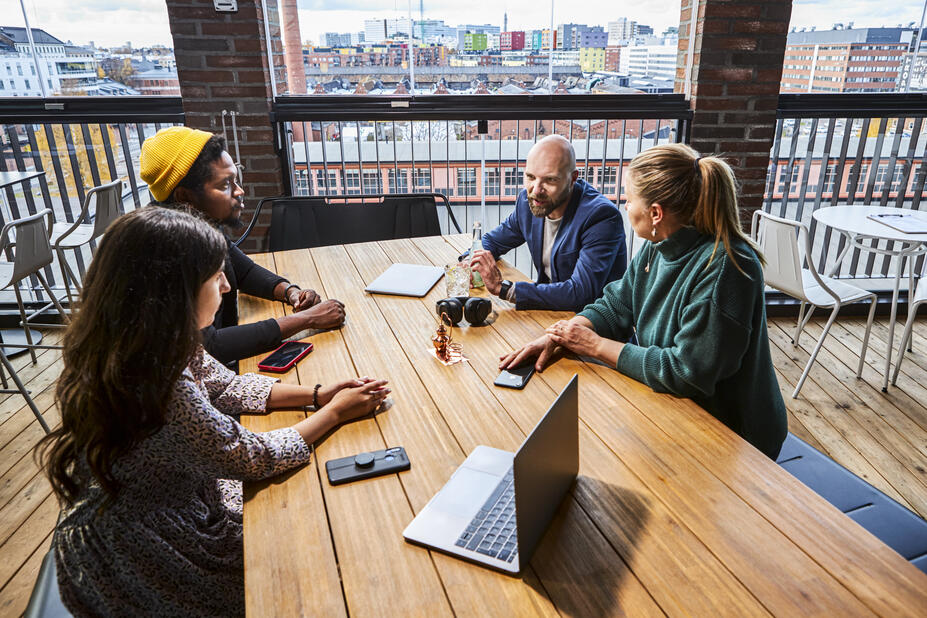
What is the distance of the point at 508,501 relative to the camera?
1087mm

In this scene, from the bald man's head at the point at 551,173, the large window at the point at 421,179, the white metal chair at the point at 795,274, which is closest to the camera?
the bald man's head at the point at 551,173

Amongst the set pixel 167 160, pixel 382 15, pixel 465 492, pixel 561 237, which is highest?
pixel 382 15

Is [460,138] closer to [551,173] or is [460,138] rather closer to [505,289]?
[551,173]

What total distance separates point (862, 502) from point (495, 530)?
39.7 inches

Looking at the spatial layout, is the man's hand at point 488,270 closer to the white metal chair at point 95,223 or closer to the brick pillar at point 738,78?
the brick pillar at point 738,78

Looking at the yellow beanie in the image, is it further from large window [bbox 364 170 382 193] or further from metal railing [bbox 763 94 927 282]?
metal railing [bbox 763 94 927 282]

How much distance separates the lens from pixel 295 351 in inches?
66.5

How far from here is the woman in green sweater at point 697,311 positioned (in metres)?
1.42

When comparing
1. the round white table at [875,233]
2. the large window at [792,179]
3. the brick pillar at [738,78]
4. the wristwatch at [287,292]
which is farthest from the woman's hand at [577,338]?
the large window at [792,179]

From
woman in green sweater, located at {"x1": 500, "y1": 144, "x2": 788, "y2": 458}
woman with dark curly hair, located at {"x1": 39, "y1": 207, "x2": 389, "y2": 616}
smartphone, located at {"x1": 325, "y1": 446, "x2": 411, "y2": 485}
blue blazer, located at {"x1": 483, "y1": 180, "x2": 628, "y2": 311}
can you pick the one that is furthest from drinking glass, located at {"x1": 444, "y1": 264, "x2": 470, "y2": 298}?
woman with dark curly hair, located at {"x1": 39, "y1": 207, "x2": 389, "y2": 616}

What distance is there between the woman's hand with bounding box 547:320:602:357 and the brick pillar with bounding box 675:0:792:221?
7.03 ft

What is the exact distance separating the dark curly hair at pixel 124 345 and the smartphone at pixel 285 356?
1.75ft

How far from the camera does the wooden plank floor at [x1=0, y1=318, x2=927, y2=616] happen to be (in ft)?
6.92

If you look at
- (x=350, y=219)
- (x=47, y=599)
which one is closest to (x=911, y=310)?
(x=350, y=219)
